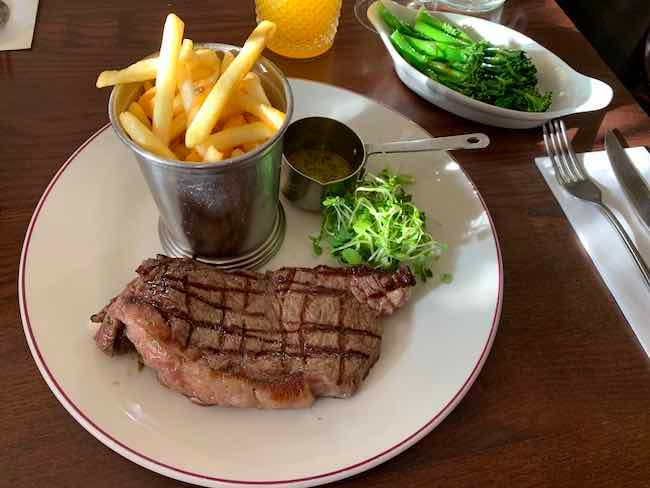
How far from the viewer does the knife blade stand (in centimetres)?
226

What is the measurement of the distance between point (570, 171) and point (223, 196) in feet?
5.19

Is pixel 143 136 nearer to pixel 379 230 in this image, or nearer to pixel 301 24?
pixel 379 230

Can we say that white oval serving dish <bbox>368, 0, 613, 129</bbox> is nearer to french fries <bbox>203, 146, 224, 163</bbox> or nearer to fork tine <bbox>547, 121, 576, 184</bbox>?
fork tine <bbox>547, 121, 576, 184</bbox>

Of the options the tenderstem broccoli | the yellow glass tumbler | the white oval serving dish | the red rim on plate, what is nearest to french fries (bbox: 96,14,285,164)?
the red rim on plate

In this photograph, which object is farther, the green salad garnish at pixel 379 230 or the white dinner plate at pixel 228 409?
the green salad garnish at pixel 379 230

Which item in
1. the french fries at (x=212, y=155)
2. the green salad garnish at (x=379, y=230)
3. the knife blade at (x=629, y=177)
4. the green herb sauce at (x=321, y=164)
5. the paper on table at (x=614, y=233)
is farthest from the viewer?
the knife blade at (x=629, y=177)

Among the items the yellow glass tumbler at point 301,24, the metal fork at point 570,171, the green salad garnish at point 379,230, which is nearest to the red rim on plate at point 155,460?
the green salad garnish at point 379,230

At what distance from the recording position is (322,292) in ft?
5.92

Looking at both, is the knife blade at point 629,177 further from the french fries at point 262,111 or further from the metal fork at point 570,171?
the french fries at point 262,111

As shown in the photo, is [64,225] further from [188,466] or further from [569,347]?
[569,347]

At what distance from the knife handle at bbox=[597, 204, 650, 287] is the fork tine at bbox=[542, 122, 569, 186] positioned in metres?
0.20

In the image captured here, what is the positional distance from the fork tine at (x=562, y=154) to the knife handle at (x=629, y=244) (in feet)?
0.62

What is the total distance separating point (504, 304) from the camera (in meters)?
2.01

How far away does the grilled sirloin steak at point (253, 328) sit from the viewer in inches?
62.0
